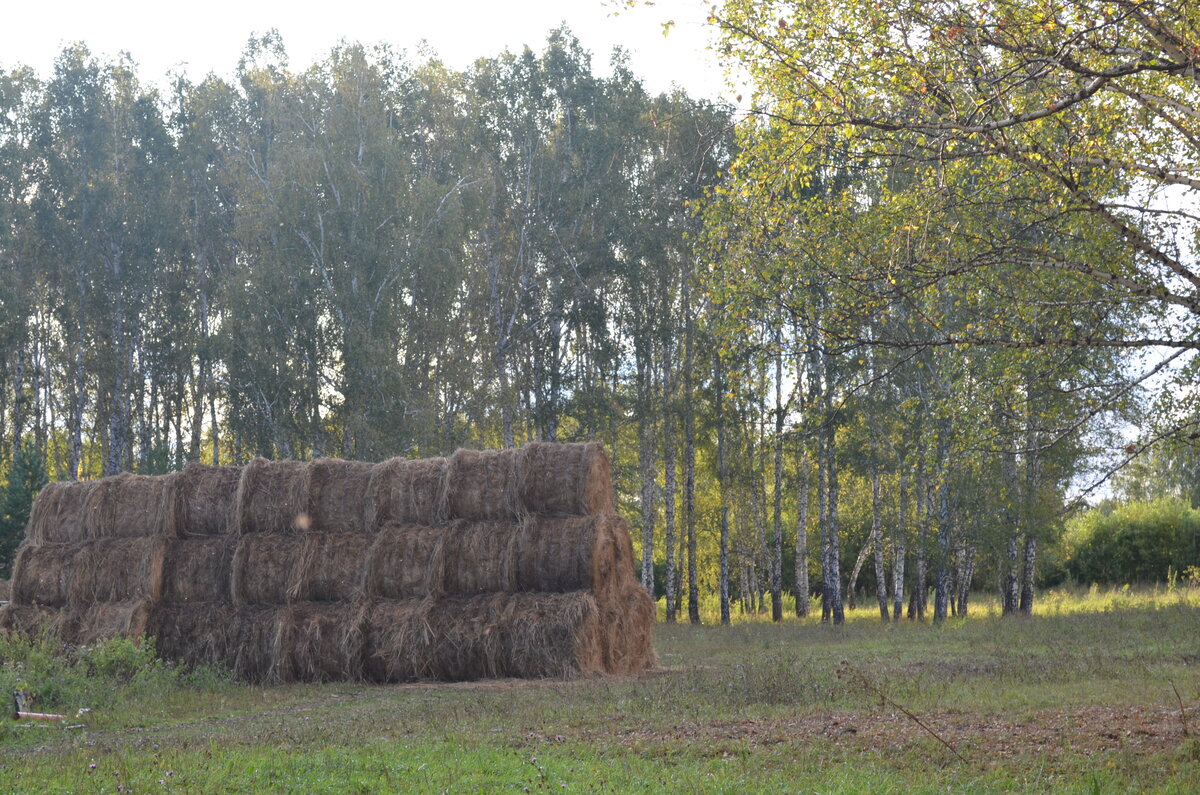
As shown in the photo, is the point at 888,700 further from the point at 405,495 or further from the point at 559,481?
the point at 405,495

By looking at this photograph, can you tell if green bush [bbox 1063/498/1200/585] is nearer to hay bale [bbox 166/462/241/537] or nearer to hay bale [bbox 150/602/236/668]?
hay bale [bbox 166/462/241/537]

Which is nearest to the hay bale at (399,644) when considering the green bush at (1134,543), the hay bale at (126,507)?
the hay bale at (126,507)

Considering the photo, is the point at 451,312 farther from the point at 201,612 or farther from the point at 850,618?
the point at 201,612

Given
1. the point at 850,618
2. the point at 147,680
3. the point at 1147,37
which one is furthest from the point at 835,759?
the point at 850,618

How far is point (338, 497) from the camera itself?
17781mm

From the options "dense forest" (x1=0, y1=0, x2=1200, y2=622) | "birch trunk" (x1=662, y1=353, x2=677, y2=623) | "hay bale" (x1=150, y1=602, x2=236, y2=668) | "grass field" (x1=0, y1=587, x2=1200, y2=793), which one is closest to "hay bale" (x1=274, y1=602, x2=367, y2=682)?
"grass field" (x1=0, y1=587, x2=1200, y2=793)

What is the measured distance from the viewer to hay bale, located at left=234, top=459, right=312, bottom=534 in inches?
698

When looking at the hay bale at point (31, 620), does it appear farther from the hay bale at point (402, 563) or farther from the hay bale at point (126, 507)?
the hay bale at point (402, 563)

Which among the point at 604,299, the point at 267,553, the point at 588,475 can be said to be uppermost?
the point at 604,299

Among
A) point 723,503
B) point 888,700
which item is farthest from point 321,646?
point 723,503

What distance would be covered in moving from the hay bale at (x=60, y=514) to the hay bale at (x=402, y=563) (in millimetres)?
5391

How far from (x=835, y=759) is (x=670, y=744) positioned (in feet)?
4.62

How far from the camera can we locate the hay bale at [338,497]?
1766 centimetres

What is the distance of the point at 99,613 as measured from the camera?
17.6m
